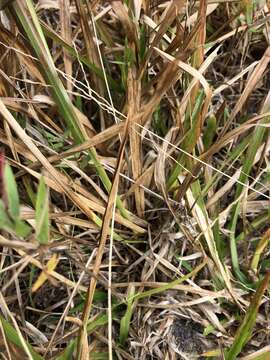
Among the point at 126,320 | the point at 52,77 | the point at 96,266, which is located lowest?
the point at 126,320

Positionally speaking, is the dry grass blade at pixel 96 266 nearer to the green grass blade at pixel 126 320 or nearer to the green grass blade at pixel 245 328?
the green grass blade at pixel 126 320

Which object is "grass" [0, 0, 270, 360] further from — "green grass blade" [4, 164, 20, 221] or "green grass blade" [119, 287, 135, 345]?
"green grass blade" [4, 164, 20, 221]

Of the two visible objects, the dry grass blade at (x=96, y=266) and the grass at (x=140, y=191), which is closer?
the dry grass blade at (x=96, y=266)

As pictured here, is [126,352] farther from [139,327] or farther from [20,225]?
[20,225]

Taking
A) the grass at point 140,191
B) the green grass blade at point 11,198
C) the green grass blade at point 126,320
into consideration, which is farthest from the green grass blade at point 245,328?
the green grass blade at point 11,198

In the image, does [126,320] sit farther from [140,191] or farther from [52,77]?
[52,77]

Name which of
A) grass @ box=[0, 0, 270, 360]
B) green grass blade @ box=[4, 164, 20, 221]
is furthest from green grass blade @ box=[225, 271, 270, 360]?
green grass blade @ box=[4, 164, 20, 221]

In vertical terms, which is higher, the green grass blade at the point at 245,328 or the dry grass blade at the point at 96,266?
the dry grass blade at the point at 96,266

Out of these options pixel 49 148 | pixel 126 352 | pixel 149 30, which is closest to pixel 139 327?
pixel 126 352

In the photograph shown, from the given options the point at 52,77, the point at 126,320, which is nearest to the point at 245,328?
the point at 126,320
